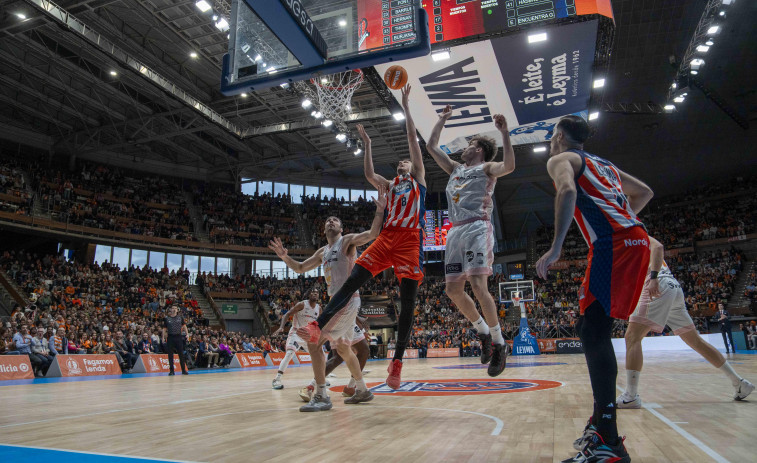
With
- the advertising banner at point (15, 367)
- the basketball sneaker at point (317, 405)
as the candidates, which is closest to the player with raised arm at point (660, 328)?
the basketball sneaker at point (317, 405)

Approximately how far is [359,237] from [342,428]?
2169 mm

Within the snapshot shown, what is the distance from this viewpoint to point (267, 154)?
3192cm

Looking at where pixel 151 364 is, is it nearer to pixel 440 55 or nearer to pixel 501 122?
pixel 440 55

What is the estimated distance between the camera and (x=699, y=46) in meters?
17.6

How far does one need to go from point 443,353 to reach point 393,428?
22.8 meters

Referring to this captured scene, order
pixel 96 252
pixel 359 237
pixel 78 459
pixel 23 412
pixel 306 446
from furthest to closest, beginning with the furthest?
pixel 96 252 → pixel 359 237 → pixel 23 412 → pixel 306 446 → pixel 78 459

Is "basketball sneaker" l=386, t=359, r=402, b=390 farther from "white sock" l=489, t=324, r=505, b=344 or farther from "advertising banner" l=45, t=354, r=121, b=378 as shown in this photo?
"advertising banner" l=45, t=354, r=121, b=378

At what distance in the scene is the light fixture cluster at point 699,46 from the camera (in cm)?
1557

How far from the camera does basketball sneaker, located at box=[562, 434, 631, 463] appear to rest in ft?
7.79

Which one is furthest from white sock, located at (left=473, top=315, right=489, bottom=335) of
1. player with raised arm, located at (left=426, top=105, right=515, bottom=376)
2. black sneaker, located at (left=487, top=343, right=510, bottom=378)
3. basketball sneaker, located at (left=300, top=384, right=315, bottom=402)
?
basketball sneaker, located at (left=300, top=384, right=315, bottom=402)

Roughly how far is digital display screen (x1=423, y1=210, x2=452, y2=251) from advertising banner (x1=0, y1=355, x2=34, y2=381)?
20637mm

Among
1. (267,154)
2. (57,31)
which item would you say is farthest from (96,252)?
(57,31)

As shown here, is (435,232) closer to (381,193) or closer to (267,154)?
(267,154)

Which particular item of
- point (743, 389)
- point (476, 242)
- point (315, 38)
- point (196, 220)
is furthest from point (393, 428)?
point (196, 220)
